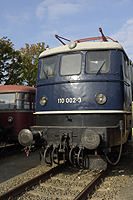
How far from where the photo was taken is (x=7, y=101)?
9.44 metres

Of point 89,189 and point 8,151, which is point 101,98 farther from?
point 8,151

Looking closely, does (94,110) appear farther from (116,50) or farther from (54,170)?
(54,170)

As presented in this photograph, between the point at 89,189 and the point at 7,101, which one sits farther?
the point at 7,101

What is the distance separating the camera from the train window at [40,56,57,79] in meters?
5.84

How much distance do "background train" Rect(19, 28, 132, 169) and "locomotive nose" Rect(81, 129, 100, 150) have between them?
2 centimetres

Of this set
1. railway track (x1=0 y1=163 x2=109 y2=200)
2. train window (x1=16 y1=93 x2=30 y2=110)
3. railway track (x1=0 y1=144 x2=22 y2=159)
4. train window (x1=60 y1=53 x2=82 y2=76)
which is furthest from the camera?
train window (x1=16 y1=93 x2=30 y2=110)

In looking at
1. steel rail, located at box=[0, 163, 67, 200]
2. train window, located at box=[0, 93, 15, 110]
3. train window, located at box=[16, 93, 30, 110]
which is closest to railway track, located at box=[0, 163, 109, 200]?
steel rail, located at box=[0, 163, 67, 200]

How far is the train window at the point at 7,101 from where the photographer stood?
9.35 m

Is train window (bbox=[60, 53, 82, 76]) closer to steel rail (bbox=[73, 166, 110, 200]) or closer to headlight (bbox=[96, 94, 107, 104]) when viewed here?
headlight (bbox=[96, 94, 107, 104])

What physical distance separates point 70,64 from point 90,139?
2108mm

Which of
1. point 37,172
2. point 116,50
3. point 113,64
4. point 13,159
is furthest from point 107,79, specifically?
point 13,159

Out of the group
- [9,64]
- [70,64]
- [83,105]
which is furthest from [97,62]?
[9,64]

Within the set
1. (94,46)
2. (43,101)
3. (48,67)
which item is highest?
(94,46)

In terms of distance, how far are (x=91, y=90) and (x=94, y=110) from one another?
0.50 meters
